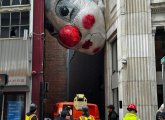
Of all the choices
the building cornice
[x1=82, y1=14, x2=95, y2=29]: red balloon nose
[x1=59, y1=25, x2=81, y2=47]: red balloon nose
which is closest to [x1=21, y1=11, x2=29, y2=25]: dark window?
[x1=59, y1=25, x2=81, y2=47]: red balloon nose

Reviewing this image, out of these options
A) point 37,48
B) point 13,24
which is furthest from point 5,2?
point 37,48

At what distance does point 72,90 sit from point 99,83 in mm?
2902

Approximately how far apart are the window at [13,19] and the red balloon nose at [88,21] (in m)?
3.29

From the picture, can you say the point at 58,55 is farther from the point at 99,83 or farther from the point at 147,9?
the point at 147,9

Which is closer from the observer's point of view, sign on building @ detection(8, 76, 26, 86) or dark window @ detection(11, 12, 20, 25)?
sign on building @ detection(8, 76, 26, 86)

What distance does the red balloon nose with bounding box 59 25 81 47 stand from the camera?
21109 mm

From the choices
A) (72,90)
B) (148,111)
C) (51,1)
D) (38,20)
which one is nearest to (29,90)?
(38,20)

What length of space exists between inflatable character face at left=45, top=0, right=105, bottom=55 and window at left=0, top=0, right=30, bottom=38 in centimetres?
134

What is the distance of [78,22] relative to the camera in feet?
69.7

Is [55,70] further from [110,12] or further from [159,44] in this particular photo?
[159,44]

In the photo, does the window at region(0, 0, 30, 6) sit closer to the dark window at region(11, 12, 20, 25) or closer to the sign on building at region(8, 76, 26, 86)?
the dark window at region(11, 12, 20, 25)

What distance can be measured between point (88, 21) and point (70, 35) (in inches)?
50.9

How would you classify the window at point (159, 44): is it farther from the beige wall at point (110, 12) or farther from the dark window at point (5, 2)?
the dark window at point (5, 2)

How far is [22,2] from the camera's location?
71.5 feet
